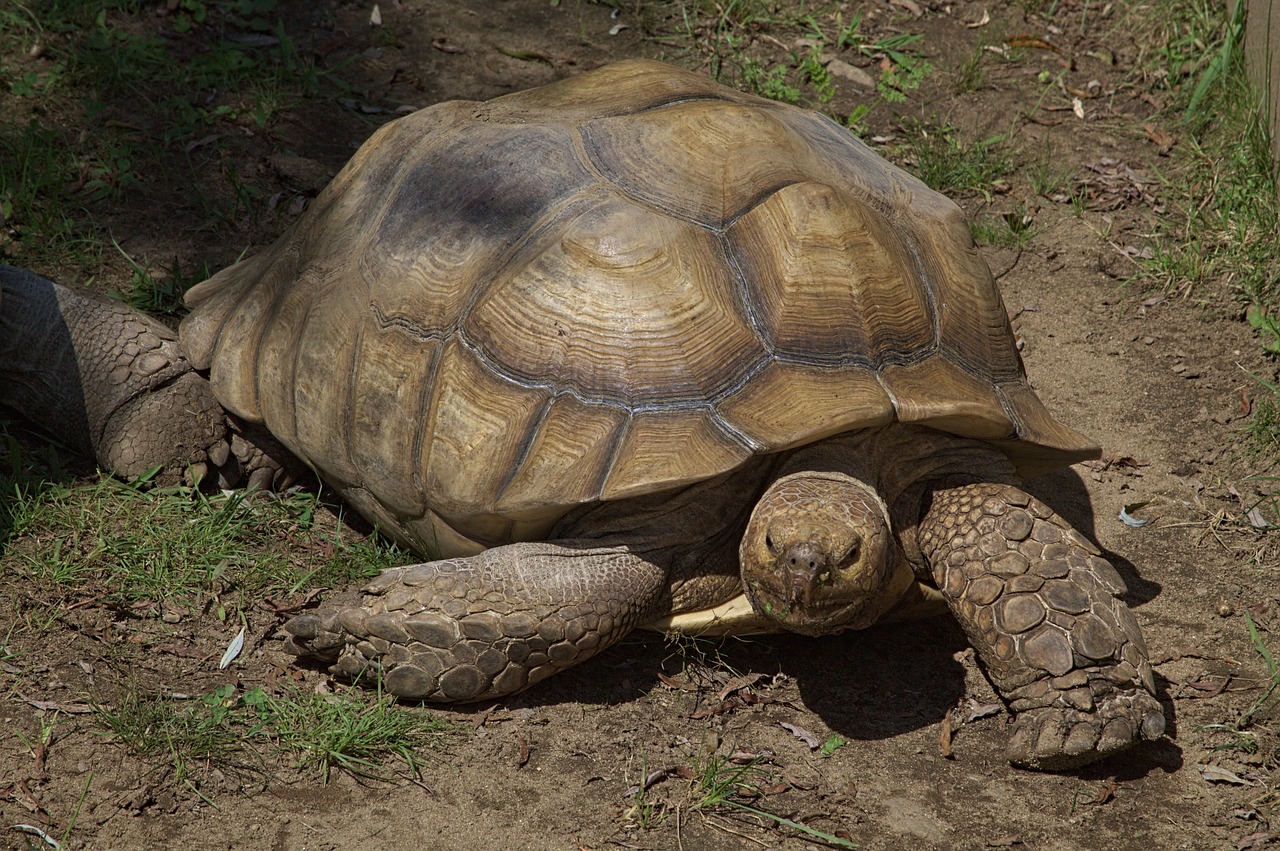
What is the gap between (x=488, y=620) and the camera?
10.5ft

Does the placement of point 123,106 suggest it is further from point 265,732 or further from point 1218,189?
point 1218,189

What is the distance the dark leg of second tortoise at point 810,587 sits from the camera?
123 inches

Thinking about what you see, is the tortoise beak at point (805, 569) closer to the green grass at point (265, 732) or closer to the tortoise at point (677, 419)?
the tortoise at point (677, 419)

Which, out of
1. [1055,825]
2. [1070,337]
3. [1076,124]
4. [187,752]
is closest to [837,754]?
[1055,825]

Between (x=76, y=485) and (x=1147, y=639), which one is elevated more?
(x=76, y=485)

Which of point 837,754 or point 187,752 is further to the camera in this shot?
point 837,754

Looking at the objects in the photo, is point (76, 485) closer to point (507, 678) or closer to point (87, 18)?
point (507, 678)

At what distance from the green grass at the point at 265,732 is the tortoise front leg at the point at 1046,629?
156 cm

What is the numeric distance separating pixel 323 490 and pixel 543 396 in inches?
53.4

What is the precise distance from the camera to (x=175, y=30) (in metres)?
6.11

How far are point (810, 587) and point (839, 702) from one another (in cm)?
71

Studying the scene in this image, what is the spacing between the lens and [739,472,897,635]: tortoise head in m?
2.99

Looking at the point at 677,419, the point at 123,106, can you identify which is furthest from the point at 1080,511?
the point at 123,106

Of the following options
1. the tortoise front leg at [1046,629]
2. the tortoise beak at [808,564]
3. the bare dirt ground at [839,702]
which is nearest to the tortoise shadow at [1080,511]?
the bare dirt ground at [839,702]
